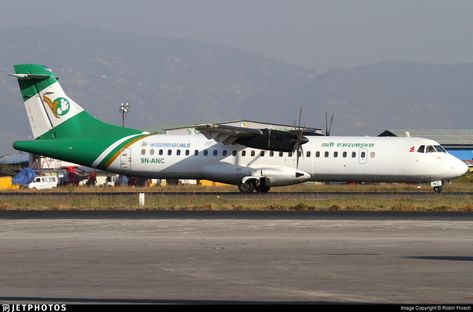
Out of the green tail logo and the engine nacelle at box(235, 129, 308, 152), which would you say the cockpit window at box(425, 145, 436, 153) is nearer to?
the engine nacelle at box(235, 129, 308, 152)

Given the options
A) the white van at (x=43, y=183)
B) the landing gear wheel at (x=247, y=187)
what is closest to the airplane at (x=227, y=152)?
the landing gear wheel at (x=247, y=187)

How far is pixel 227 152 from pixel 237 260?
1186 inches

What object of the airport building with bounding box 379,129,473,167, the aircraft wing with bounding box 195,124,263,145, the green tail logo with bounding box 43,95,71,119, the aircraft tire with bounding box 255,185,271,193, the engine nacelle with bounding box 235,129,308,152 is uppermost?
the airport building with bounding box 379,129,473,167

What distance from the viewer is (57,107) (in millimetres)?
49594

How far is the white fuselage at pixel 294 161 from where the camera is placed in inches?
1884

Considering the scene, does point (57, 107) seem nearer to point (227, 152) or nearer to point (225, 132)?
point (225, 132)

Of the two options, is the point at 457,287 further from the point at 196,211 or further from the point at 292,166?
the point at 292,166

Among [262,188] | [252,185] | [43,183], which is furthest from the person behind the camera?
[43,183]

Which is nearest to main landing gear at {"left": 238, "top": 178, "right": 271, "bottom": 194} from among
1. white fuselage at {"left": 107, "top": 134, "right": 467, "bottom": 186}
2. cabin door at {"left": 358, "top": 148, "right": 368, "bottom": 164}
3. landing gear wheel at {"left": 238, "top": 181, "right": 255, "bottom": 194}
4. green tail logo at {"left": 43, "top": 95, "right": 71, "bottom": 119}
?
landing gear wheel at {"left": 238, "top": 181, "right": 255, "bottom": 194}

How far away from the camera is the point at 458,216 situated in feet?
105

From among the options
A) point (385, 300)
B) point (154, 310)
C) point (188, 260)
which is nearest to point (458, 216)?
point (188, 260)

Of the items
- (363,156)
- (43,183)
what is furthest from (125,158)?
(43,183)

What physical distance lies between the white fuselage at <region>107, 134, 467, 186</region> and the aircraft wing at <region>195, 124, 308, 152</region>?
1.77 feet

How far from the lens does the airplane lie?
157 feet
